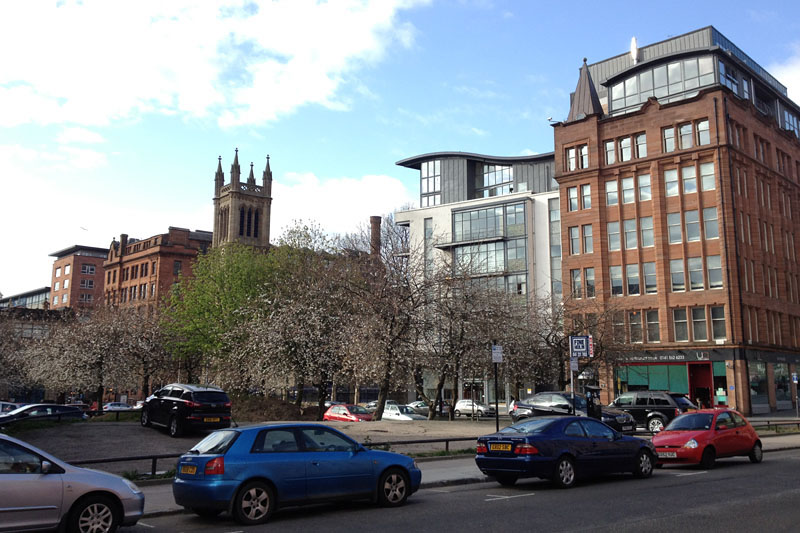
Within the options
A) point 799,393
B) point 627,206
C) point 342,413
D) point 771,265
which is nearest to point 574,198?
point 627,206

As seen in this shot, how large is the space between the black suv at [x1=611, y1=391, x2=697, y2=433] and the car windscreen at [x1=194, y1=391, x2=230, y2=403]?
55.2 feet

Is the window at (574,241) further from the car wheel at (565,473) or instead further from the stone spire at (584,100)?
the car wheel at (565,473)

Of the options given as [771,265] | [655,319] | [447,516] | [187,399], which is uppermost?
[771,265]

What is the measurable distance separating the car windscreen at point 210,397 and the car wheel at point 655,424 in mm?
17272

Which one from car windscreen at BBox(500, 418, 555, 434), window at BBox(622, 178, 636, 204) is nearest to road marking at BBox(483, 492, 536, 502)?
car windscreen at BBox(500, 418, 555, 434)

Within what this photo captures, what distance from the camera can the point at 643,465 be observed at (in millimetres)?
→ 14594

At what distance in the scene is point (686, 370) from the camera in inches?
1939

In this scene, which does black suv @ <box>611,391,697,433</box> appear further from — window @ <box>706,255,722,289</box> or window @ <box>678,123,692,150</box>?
window @ <box>678,123,692,150</box>

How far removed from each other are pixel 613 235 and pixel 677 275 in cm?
602

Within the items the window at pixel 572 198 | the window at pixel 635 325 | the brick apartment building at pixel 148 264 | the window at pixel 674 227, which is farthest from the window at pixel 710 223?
the brick apartment building at pixel 148 264

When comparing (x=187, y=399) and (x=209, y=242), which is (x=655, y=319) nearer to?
(x=187, y=399)

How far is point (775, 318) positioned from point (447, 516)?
5214 centimetres

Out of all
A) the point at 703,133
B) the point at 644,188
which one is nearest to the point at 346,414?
the point at 644,188

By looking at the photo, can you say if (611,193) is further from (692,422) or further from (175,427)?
(175,427)
